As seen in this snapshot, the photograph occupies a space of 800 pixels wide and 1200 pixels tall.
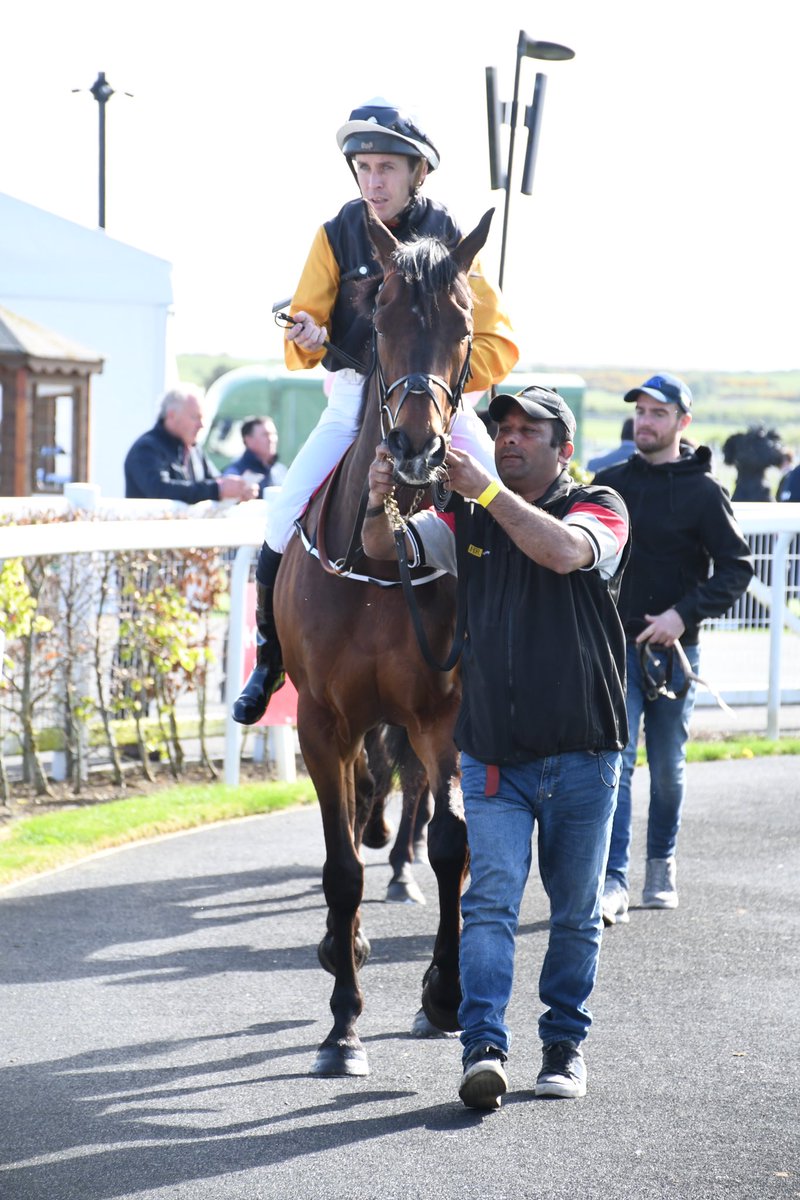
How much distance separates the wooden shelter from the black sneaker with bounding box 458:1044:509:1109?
15.8 meters

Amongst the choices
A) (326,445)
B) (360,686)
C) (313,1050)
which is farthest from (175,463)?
(313,1050)

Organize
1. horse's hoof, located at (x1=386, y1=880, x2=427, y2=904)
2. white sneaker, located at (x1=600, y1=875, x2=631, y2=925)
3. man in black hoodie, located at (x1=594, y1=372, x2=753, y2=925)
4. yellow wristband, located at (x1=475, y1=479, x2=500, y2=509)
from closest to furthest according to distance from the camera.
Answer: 1. yellow wristband, located at (x1=475, y1=479, x2=500, y2=509)
2. white sneaker, located at (x1=600, y1=875, x2=631, y2=925)
3. man in black hoodie, located at (x1=594, y1=372, x2=753, y2=925)
4. horse's hoof, located at (x1=386, y1=880, x2=427, y2=904)

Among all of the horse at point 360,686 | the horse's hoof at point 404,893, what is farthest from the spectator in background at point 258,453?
the horse at point 360,686

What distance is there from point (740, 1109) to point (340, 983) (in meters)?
1.29

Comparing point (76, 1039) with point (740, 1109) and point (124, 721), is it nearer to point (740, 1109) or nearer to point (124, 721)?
point (740, 1109)

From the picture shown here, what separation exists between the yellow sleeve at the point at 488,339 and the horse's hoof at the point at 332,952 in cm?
192

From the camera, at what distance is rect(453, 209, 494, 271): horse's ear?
16.5ft

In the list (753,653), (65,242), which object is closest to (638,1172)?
(753,653)

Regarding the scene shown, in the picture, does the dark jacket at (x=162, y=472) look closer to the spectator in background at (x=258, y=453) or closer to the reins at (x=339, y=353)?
the spectator in background at (x=258, y=453)

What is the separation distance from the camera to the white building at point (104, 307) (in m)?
21.7

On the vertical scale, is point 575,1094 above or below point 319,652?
below

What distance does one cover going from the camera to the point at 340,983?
5.25 metres

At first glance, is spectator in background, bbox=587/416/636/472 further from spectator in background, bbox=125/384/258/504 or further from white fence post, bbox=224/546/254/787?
white fence post, bbox=224/546/254/787

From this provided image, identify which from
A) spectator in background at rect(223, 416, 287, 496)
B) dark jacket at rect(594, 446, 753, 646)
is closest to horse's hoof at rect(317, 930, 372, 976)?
dark jacket at rect(594, 446, 753, 646)
